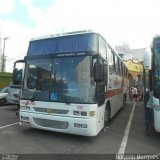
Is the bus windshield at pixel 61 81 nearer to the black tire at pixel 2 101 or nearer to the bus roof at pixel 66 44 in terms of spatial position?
the bus roof at pixel 66 44

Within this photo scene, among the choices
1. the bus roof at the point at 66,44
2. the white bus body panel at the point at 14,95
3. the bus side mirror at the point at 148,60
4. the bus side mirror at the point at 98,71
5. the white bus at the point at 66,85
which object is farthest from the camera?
the white bus body panel at the point at 14,95

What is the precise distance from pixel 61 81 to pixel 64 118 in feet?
3.54

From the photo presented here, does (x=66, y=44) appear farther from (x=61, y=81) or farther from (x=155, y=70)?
(x=155, y=70)

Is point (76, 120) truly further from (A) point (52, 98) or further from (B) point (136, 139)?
(B) point (136, 139)

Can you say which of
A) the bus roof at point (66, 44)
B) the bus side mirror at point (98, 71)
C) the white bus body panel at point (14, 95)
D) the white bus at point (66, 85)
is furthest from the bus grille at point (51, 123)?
the white bus body panel at point (14, 95)

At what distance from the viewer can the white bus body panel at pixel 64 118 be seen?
7133 millimetres

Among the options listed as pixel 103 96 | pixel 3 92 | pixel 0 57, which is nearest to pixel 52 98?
pixel 103 96

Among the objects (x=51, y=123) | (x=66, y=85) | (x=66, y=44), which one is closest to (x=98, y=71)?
(x=66, y=85)

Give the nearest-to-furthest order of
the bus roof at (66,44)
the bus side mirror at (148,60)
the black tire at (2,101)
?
the bus side mirror at (148,60) → the bus roof at (66,44) → the black tire at (2,101)

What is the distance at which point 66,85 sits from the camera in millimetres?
7398

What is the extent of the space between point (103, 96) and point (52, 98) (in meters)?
1.69

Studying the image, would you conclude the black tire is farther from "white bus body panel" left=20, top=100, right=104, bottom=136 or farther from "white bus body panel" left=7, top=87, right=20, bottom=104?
"white bus body panel" left=20, top=100, right=104, bottom=136

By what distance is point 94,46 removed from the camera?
762 centimetres

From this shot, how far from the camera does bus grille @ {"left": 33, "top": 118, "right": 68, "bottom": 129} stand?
7413mm
